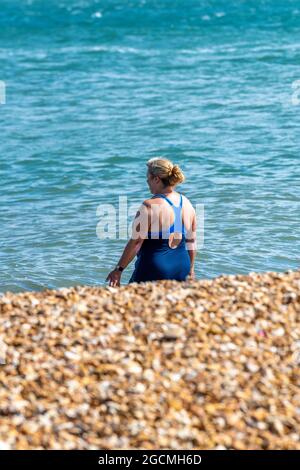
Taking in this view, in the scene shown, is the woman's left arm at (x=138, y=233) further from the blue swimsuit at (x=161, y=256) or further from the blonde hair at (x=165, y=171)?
the blonde hair at (x=165, y=171)

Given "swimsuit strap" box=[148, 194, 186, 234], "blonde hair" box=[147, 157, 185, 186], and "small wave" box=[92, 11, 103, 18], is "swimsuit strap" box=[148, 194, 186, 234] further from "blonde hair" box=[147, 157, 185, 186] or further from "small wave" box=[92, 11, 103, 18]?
"small wave" box=[92, 11, 103, 18]

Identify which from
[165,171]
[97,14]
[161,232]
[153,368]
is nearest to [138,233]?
[161,232]

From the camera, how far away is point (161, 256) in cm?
783

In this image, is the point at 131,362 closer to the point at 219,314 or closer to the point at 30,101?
the point at 219,314

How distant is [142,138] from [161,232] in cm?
849

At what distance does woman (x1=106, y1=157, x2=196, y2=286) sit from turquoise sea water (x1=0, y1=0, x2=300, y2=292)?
5.99 feet

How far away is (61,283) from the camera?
9602 millimetres

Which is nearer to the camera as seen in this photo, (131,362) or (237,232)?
(131,362)

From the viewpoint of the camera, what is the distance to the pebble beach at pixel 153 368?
A: 200 inches

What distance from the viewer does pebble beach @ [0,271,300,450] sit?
5.09 meters

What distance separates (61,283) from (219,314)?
147 inches

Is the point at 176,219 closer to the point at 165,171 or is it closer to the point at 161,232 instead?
the point at 161,232

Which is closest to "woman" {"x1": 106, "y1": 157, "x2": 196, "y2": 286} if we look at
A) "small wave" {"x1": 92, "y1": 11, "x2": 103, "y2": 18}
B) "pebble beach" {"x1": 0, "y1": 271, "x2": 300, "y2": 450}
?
"pebble beach" {"x1": 0, "y1": 271, "x2": 300, "y2": 450}

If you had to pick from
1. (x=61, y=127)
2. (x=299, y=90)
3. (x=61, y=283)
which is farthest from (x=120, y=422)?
(x=299, y=90)
